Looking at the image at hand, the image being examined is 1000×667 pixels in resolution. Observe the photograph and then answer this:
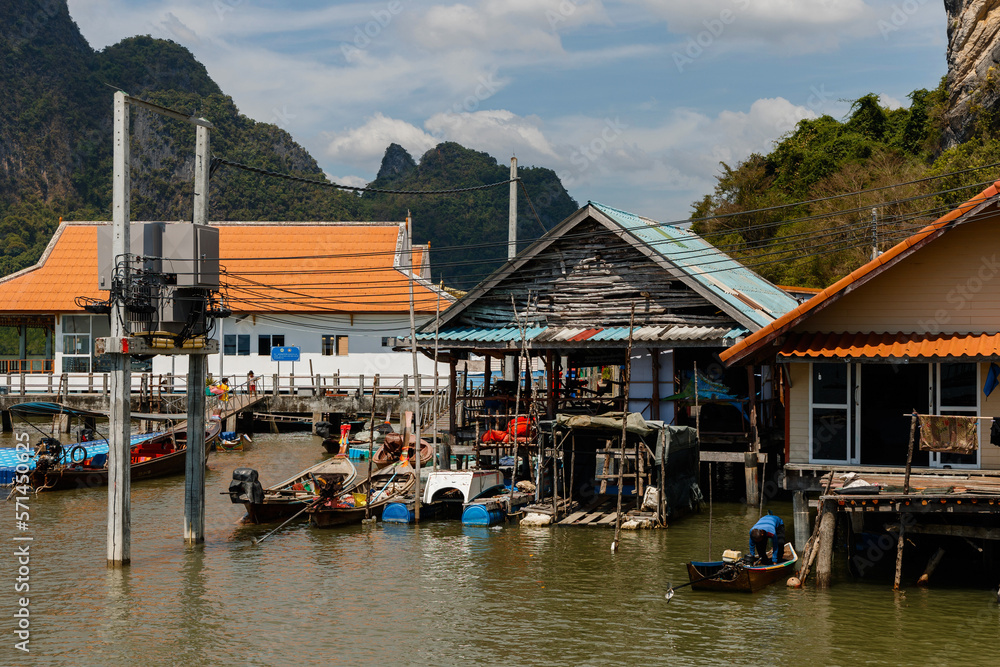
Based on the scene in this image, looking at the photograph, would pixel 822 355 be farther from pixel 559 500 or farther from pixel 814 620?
pixel 559 500

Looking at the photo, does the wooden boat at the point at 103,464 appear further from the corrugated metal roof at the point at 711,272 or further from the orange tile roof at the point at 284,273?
the corrugated metal roof at the point at 711,272

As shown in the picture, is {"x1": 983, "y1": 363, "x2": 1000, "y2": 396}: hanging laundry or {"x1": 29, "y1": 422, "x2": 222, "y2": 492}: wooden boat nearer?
Answer: {"x1": 983, "y1": 363, "x2": 1000, "y2": 396}: hanging laundry

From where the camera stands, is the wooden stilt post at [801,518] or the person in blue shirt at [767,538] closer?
the person in blue shirt at [767,538]

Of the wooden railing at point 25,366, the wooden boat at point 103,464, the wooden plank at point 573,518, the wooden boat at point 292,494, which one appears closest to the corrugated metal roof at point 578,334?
the wooden plank at point 573,518

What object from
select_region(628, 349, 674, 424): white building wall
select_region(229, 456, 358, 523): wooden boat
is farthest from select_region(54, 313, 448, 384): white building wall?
select_region(229, 456, 358, 523): wooden boat

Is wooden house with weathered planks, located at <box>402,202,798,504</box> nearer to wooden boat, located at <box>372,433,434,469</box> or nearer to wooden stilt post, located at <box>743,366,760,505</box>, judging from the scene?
wooden stilt post, located at <box>743,366,760,505</box>

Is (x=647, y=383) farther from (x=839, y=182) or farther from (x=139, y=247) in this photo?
(x=839, y=182)

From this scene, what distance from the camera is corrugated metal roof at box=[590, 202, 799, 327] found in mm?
25219

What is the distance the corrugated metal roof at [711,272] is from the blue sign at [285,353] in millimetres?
20275

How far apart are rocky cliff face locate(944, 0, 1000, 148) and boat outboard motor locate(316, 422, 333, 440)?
3168cm

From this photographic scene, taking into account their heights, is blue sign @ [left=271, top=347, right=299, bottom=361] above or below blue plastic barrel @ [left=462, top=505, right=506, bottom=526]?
above

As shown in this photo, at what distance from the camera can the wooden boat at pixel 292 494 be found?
23.0m

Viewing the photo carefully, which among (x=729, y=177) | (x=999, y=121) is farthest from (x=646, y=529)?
(x=729, y=177)

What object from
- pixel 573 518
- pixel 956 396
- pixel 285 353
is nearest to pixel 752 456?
pixel 573 518
